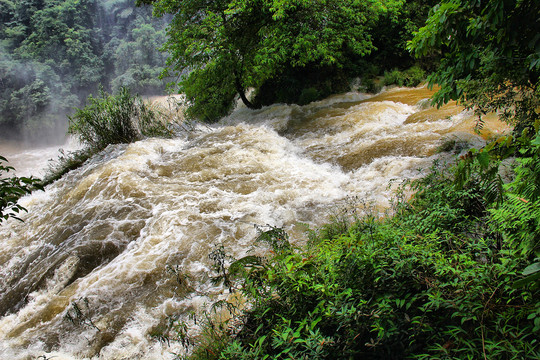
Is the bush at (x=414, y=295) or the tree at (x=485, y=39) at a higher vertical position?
the tree at (x=485, y=39)

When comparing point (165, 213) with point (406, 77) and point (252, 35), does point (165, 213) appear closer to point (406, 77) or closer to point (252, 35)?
point (252, 35)

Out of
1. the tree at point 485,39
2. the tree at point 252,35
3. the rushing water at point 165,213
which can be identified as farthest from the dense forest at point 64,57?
the tree at point 485,39

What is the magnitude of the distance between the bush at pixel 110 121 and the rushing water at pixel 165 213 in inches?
24.1

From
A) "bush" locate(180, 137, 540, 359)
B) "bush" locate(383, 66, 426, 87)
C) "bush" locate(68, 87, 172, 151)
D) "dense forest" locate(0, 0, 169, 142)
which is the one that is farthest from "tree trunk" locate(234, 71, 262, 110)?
"dense forest" locate(0, 0, 169, 142)

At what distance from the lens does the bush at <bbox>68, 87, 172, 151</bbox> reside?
27.9 feet

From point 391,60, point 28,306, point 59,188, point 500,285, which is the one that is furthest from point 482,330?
point 391,60

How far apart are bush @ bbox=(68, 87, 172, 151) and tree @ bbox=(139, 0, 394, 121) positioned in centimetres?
190

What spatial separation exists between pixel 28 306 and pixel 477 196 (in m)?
5.04

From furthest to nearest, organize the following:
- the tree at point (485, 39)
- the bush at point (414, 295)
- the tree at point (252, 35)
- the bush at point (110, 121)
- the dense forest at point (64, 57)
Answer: the dense forest at point (64, 57) → the tree at point (252, 35) → the bush at point (110, 121) → the tree at point (485, 39) → the bush at point (414, 295)

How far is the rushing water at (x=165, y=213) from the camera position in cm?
316

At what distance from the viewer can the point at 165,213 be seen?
493 cm

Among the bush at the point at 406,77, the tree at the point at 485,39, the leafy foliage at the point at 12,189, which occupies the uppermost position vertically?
the tree at the point at 485,39

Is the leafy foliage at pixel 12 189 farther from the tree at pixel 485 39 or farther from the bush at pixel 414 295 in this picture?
the tree at pixel 485 39

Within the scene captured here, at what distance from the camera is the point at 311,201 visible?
4891 millimetres
